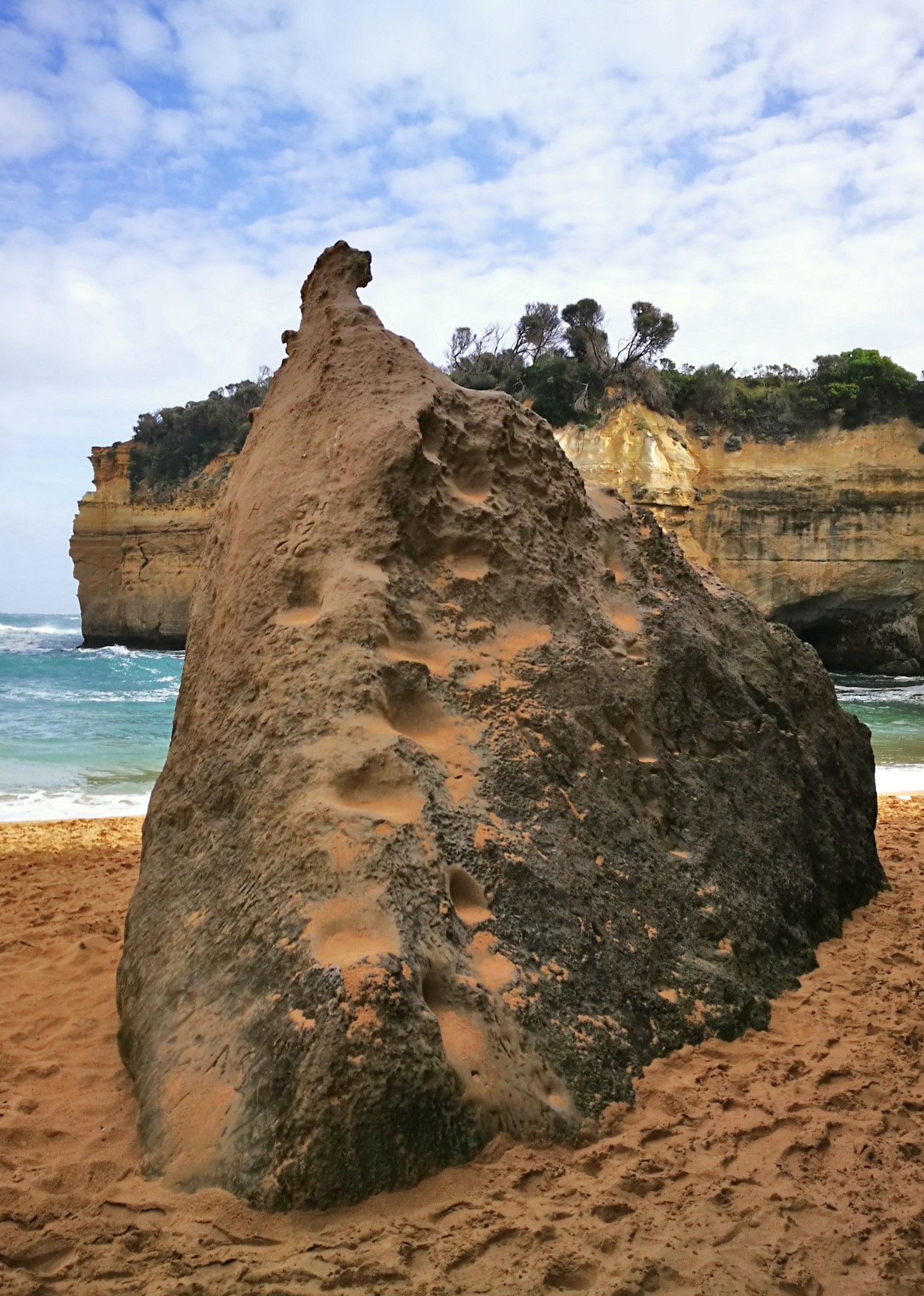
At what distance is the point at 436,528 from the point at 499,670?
0.57 metres

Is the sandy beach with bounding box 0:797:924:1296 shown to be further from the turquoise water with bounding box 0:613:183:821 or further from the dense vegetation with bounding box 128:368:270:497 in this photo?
the dense vegetation with bounding box 128:368:270:497

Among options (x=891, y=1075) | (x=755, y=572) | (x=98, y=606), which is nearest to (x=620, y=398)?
(x=755, y=572)

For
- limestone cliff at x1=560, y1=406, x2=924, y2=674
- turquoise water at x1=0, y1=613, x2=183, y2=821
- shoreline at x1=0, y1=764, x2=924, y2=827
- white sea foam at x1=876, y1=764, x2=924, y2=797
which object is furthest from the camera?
limestone cliff at x1=560, y1=406, x2=924, y2=674

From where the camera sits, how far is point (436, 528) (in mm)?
3396

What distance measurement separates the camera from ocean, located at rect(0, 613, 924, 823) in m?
8.98

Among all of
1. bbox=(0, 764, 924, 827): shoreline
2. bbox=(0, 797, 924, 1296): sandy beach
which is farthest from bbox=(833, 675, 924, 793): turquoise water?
bbox=(0, 797, 924, 1296): sandy beach

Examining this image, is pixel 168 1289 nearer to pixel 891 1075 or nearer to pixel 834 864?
pixel 891 1075

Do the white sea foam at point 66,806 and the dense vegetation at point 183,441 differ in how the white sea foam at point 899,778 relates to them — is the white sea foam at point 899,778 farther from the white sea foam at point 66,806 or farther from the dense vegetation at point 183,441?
the dense vegetation at point 183,441

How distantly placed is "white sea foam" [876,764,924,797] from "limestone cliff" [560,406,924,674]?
1315 cm

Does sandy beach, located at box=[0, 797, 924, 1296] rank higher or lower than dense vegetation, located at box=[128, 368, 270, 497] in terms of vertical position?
lower

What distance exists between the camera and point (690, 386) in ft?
85.5

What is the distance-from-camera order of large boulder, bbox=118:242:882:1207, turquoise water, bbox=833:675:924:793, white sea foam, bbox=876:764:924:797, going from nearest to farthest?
large boulder, bbox=118:242:882:1207 → white sea foam, bbox=876:764:924:797 → turquoise water, bbox=833:675:924:793

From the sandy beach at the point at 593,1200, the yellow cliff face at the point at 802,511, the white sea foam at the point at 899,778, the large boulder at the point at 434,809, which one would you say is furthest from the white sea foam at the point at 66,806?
the yellow cliff face at the point at 802,511

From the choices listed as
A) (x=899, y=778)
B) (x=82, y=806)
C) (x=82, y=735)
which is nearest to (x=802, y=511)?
(x=899, y=778)
